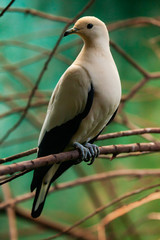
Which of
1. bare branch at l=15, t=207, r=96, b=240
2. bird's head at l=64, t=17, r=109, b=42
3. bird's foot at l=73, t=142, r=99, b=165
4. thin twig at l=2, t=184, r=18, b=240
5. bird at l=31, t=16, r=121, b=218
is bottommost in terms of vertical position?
bare branch at l=15, t=207, r=96, b=240

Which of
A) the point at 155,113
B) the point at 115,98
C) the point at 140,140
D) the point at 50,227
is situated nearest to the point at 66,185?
the point at 50,227

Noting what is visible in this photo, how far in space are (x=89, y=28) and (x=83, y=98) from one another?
0.19m

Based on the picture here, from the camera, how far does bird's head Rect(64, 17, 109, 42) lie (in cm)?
97

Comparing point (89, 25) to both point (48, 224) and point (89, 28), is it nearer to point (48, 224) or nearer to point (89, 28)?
point (89, 28)

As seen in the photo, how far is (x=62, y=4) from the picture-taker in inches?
92.7

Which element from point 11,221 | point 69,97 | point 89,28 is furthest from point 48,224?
point 89,28

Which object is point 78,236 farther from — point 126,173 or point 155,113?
point 155,113

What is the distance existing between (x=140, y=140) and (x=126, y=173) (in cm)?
94

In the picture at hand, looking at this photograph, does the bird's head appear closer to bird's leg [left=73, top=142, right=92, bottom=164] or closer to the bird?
the bird

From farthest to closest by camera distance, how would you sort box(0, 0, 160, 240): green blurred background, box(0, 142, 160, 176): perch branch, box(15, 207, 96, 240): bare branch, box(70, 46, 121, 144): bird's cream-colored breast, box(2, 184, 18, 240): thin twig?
box(0, 0, 160, 240): green blurred background < box(15, 207, 96, 240): bare branch < box(2, 184, 18, 240): thin twig < box(70, 46, 121, 144): bird's cream-colored breast < box(0, 142, 160, 176): perch branch

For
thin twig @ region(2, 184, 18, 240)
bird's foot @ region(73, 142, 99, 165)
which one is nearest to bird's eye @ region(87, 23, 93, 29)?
bird's foot @ region(73, 142, 99, 165)

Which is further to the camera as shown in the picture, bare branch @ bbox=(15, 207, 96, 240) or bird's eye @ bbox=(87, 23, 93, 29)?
bare branch @ bbox=(15, 207, 96, 240)

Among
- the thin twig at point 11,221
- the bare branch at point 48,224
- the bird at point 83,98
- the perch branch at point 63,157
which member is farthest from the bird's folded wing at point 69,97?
the bare branch at point 48,224

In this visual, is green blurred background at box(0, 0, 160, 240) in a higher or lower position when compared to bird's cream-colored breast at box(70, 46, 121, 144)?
lower
